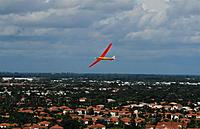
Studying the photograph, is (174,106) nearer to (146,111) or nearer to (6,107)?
(146,111)

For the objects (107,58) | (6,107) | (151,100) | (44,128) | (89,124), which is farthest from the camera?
(151,100)

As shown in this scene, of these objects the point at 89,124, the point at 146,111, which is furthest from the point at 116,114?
the point at 89,124

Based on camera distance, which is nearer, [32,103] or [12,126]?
[12,126]

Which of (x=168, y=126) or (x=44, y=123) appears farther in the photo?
(x=44, y=123)

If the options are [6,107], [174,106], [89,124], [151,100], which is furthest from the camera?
[151,100]

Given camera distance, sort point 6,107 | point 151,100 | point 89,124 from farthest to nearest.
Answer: point 151,100, point 6,107, point 89,124

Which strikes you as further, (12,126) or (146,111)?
(146,111)

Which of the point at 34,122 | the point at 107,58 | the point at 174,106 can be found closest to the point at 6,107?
the point at 34,122

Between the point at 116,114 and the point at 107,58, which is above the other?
the point at 107,58

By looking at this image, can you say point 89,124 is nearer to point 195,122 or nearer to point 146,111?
point 195,122
